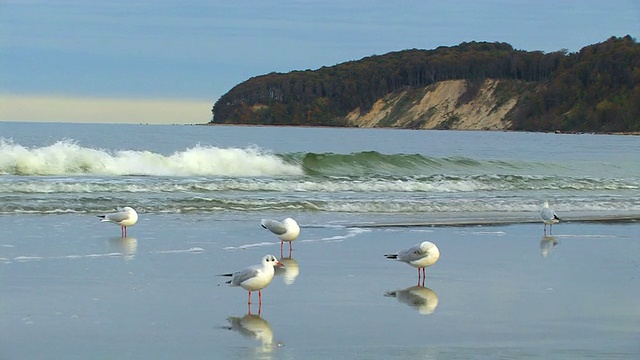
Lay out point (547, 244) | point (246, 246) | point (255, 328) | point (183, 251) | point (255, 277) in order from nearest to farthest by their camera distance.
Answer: point (255, 328) → point (255, 277) → point (183, 251) → point (246, 246) → point (547, 244)

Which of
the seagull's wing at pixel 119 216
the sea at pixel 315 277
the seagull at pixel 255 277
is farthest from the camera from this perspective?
the seagull's wing at pixel 119 216

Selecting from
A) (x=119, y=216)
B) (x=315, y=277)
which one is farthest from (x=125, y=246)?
(x=315, y=277)

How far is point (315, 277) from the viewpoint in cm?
1057

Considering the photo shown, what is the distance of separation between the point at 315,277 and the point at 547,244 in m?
4.48

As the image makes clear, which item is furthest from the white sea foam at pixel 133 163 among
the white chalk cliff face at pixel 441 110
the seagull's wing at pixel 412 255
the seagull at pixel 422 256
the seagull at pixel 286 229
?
the white chalk cliff face at pixel 441 110

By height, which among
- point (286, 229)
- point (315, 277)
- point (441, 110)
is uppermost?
point (286, 229)

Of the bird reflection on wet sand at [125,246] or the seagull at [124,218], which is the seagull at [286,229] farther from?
the seagull at [124,218]

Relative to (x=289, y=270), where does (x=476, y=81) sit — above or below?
above

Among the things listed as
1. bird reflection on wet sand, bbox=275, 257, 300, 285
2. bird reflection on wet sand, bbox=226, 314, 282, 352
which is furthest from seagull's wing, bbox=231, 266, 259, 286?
bird reflection on wet sand, bbox=275, 257, 300, 285

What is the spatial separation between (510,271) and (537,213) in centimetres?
833

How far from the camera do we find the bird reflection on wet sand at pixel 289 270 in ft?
34.2

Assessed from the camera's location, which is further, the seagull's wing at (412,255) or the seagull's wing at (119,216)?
the seagull's wing at (119,216)

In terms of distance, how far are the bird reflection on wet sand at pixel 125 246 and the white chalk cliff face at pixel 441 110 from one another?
399 feet

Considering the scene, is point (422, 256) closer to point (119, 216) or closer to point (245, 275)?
point (245, 275)
